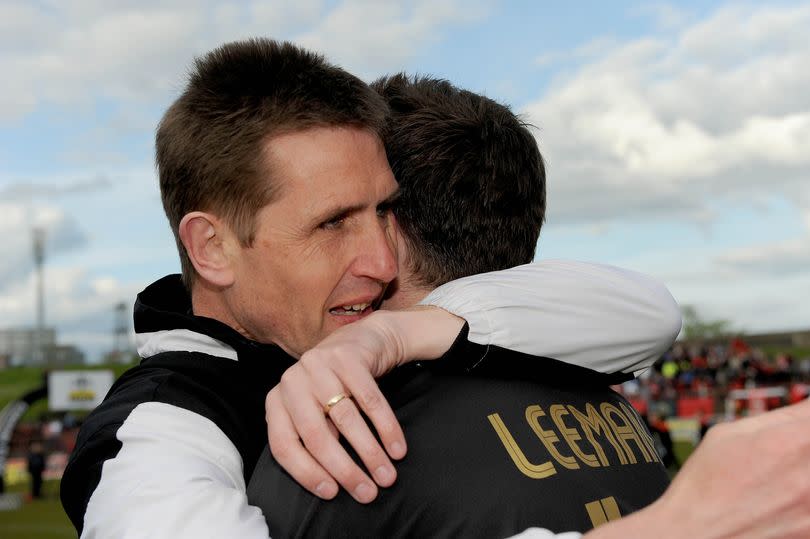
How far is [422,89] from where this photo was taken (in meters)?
2.75

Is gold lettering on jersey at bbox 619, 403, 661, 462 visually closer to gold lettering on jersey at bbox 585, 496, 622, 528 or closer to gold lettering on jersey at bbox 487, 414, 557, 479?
gold lettering on jersey at bbox 585, 496, 622, 528

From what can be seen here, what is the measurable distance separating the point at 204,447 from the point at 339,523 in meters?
0.46

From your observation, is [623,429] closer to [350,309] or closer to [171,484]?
[350,309]

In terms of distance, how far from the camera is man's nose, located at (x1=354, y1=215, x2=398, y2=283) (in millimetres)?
2551

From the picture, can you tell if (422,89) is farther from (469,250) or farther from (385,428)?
(385,428)

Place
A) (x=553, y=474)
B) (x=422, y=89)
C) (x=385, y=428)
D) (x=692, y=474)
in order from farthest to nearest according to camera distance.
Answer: (x=422, y=89) → (x=553, y=474) → (x=385, y=428) → (x=692, y=474)

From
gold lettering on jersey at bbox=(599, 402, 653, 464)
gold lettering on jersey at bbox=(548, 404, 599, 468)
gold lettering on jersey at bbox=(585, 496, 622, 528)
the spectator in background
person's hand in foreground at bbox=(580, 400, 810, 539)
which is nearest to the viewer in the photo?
person's hand in foreground at bbox=(580, 400, 810, 539)

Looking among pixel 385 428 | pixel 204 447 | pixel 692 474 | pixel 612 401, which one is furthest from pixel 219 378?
pixel 692 474

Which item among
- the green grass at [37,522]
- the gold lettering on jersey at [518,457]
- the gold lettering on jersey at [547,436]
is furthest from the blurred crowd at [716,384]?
the gold lettering on jersey at [518,457]

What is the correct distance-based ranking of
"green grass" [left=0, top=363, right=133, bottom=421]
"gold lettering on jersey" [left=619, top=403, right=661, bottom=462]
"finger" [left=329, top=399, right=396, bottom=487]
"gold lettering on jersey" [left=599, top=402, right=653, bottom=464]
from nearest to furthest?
"finger" [left=329, top=399, right=396, bottom=487]
"gold lettering on jersey" [left=599, top=402, right=653, bottom=464]
"gold lettering on jersey" [left=619, top=403, right=661, bottom=462]
"green grass" [left=0, top=363, right=133, bottom=421]

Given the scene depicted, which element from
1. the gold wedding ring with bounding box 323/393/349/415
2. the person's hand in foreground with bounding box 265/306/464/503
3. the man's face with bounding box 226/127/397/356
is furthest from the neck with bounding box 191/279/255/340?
the gold wedding ring with bounding box 323/393/349/415

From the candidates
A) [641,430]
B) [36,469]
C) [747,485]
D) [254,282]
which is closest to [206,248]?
A: [254,282]

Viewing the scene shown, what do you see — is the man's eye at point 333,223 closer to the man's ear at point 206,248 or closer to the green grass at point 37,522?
the man's ear at point 206,248

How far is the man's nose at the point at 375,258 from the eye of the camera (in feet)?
8.37
